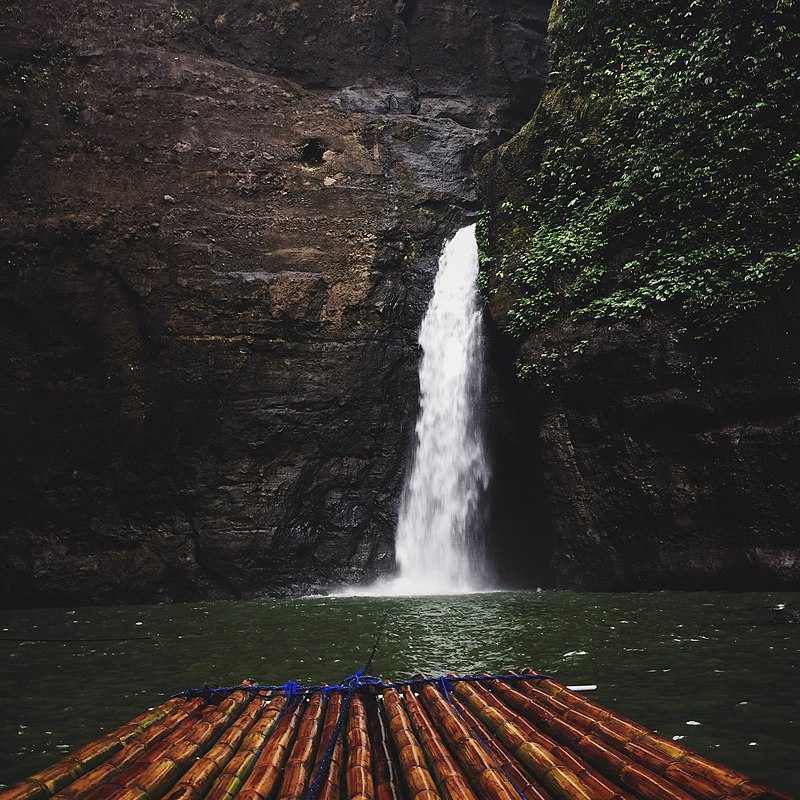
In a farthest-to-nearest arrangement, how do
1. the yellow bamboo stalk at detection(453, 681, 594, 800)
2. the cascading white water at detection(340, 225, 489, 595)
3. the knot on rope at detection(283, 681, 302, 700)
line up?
the cascading white water at detection(340, 225, 489, 595)
the knot on rope at detection(283, 681, 302, 700)
the yellow bamboo stalk at detection(453, 681, 594, 800)

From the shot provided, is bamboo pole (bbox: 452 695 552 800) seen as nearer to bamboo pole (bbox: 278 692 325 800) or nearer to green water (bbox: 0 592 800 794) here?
bamboo pole (bbox: 278 692 325 800)

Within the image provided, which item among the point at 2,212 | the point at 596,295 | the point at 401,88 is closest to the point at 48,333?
the point at 2,212

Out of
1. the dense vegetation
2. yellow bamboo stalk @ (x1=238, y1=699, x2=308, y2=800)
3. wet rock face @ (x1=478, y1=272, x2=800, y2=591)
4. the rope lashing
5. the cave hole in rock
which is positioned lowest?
yellow bamboo stalk @ (x1=238, y1=699, x2=308, y2=800)

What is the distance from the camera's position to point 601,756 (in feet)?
9.09

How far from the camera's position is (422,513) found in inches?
518

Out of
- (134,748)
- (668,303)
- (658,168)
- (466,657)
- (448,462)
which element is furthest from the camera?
(448,462)

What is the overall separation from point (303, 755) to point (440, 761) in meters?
0.65

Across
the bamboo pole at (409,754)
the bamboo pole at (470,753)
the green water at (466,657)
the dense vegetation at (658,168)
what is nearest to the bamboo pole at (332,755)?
the bamboo pole at (409,754)

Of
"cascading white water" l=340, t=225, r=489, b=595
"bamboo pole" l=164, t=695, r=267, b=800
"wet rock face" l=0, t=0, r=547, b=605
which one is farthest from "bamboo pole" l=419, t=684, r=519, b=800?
"wet rock face" l=0, t=0, r=547, b=605

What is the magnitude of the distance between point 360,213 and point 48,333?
7.30 meters

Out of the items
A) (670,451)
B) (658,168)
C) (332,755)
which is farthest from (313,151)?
(332,755)

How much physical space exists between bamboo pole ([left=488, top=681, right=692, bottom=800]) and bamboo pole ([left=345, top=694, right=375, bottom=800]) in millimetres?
930

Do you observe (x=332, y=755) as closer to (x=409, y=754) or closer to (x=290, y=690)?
(x=409, y=754)

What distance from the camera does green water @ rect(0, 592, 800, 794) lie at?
147 inches
